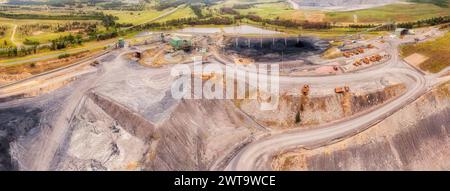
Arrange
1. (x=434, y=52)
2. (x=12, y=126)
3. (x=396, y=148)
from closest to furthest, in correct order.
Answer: (x=12, y=126) → (x=396, y=148) → (x=434, y=52)

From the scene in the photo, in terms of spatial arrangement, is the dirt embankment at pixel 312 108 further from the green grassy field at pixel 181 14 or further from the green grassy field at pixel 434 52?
the green grassy field at pixel 181 14

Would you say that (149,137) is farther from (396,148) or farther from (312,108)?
(396,148)

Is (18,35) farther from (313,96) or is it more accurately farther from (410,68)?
(410,68)

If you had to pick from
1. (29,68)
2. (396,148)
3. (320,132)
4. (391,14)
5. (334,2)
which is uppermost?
(334,2)

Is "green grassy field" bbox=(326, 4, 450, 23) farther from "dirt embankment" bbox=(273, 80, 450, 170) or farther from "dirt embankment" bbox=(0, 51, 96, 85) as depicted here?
"dirt embankment" bbox=(0, 51, 96, 85)

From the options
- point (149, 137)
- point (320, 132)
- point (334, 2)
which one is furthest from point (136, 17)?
point (320, 132)

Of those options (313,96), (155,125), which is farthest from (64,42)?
(313,96)

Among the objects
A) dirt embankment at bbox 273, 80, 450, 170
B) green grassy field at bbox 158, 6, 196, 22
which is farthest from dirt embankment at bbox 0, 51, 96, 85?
green grassy field at bbox 158, 6, 196, 22
